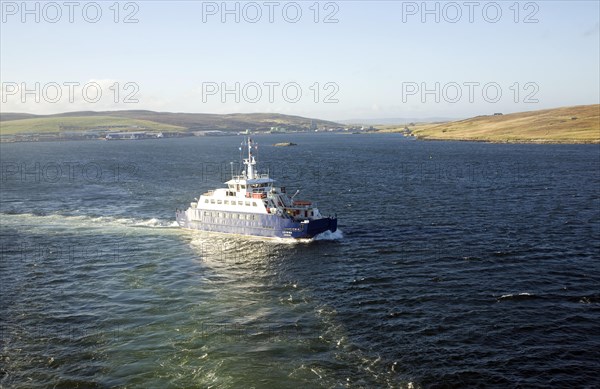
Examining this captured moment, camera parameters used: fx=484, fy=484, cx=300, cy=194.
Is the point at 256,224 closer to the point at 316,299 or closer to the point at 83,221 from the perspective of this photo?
the point at 316,299

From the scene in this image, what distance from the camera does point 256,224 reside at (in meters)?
66.4

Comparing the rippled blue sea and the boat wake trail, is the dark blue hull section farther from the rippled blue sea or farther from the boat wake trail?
the boat wake trail

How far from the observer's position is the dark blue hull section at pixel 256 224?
210 ft

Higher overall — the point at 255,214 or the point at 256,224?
the point at 255,214

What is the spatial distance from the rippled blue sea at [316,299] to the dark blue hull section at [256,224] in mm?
1494

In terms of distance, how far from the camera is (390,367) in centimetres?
3209

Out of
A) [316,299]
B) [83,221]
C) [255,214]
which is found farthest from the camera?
[83,221]

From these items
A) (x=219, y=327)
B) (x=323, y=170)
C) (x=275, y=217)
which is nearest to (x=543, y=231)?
(x=275, y=217)

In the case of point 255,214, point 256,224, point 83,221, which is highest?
point 255,214

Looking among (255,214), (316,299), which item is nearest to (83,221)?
(255,214)

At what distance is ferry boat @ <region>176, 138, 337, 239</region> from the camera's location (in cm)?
6444

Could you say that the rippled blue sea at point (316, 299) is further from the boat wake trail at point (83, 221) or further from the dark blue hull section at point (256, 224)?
the dark blue hull section at point (256, 224)

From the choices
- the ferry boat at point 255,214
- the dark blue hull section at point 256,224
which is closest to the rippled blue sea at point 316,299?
the dark blue hull section at point 256,224

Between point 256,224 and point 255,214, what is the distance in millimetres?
1377
